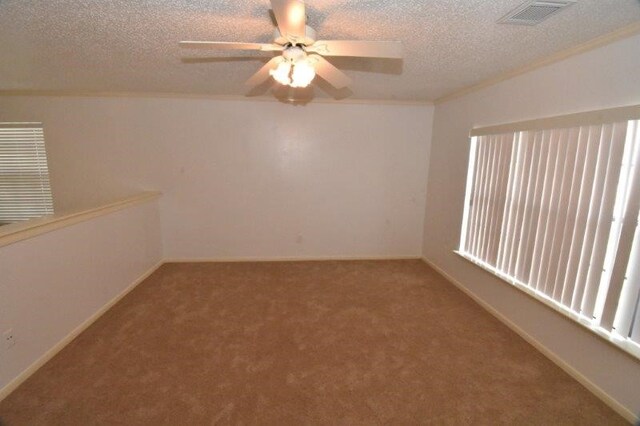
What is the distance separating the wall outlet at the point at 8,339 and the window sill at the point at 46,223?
1.88ft

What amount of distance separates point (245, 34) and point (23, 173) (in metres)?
3.95

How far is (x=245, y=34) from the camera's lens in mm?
1894

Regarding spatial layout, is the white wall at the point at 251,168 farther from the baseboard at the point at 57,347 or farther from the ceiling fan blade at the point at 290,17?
the ceiling fan blade at the point at 290,17

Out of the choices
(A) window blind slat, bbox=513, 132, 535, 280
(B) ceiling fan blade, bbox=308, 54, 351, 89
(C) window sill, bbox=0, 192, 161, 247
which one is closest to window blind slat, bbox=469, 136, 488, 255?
(A) window blind slat, bbox=513, 132, 535, 280

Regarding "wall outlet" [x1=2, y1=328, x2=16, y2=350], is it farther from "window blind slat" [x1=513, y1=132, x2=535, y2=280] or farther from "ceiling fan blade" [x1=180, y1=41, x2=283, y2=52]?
"window blind slat" [x1=513, y1=132, x2=535, y2=280]

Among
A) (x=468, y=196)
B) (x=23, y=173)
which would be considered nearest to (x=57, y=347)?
(x=23, y=173)

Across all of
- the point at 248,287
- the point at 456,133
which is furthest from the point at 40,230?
the point at 456,133

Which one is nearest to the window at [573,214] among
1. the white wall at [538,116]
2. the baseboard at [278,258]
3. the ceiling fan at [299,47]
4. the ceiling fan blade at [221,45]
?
the white wall at [538,116]

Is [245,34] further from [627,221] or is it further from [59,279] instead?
[627,221]

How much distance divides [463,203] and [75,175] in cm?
505

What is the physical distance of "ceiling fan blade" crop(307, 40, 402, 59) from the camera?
152cm

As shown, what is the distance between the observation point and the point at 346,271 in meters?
3.85

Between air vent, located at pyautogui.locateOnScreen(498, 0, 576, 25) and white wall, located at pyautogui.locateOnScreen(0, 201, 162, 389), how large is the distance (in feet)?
11.2

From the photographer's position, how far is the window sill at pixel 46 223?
71.4 inches
